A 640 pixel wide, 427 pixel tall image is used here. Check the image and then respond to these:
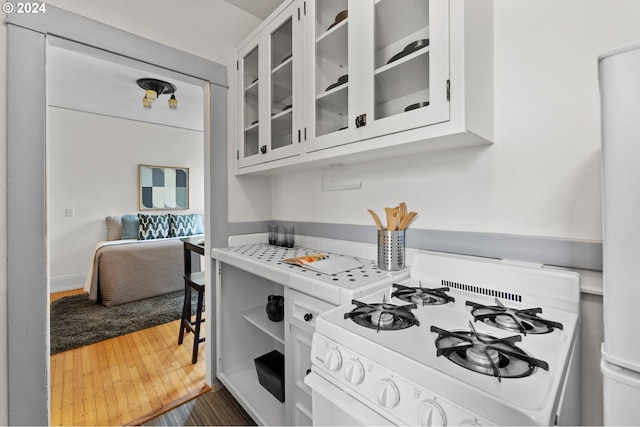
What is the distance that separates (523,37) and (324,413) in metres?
1.43

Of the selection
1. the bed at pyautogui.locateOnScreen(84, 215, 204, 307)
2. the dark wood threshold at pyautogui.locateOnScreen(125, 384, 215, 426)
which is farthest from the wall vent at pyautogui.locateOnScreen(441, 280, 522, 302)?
the bed at pyautogui.locateOnScreen(84, 215, 204, 307)

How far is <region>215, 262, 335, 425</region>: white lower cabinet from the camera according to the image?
1.17 meters

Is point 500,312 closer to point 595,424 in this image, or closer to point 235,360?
point 595,424

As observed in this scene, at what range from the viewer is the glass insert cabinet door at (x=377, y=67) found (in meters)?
0.95

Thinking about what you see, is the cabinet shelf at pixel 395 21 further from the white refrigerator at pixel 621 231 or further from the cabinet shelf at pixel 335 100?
the white refrigerator at pixel 621 231

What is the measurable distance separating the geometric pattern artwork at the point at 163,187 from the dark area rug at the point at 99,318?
5.73ft

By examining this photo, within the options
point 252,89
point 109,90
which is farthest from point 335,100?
point 109,90

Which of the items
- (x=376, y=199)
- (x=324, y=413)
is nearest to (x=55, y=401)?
(x=324, y=413)

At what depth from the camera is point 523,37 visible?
1.04 metres

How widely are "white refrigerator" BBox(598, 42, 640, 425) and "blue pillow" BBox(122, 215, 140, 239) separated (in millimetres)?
5138

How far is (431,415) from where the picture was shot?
21.5 inches

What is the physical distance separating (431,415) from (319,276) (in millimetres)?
676

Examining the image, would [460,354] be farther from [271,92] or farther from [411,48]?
[271,92]

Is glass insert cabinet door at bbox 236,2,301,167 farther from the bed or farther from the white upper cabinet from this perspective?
the bed
